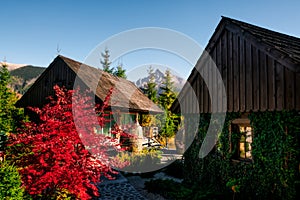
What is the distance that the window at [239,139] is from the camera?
7.70m

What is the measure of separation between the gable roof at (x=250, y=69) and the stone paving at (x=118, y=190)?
12.2 feet

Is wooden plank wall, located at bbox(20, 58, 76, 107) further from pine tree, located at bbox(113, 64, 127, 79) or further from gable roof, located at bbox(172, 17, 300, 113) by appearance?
pine tree, located at bbox(113, 64, 127, 79)

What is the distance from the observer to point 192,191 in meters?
7.71

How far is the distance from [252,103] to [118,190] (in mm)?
5650

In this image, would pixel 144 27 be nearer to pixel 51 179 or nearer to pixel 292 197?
pixel 51 179

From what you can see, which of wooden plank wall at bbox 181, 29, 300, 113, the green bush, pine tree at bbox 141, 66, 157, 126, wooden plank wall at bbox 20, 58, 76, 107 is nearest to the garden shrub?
wooden plank wall at bbox 181, 29, 300, 113

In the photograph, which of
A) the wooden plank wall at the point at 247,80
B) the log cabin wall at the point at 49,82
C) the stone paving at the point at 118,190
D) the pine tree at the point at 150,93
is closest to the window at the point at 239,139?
the wooden plank wall at the point at 247,80

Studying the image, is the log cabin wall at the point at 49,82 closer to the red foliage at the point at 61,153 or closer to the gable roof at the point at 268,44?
the red foliage at the point at 61,153

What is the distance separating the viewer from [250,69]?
269 inches

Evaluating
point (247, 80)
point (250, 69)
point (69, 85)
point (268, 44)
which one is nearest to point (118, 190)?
point (247, 80)

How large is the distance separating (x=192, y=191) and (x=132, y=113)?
459 inches

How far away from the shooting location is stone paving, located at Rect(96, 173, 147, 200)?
816cm

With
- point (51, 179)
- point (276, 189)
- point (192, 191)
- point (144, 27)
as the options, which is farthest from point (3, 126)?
point (276, 189)

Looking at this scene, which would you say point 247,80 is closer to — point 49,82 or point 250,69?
point 250,69
